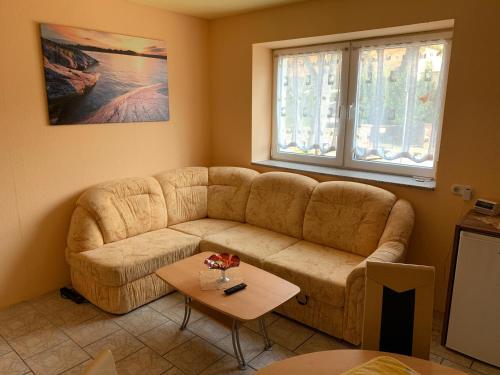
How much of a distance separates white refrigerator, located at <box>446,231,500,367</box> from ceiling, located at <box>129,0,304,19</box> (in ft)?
8.25

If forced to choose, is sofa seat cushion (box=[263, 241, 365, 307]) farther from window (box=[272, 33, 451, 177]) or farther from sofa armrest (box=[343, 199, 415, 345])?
window (box=[272, 33, 451, 177])

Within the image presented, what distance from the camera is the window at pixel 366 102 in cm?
301

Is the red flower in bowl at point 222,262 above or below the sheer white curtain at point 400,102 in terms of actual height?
below

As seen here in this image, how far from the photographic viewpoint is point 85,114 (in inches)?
125

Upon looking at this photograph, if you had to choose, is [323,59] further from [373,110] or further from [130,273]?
[130,273]

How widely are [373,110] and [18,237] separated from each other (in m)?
3.21

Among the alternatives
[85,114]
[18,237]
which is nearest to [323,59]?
[85,114]

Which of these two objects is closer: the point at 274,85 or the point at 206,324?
the point at 206,324

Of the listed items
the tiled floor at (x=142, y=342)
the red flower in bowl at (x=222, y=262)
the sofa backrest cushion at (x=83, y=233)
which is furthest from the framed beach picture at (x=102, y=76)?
the red flower in bowl at (x=222, y=262)

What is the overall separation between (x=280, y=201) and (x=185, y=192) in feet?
3.31

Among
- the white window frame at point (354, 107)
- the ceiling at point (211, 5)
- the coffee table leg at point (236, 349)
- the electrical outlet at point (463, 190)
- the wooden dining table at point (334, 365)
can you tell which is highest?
the ceiling at point (211, 5)

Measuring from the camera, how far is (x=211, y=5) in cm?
345

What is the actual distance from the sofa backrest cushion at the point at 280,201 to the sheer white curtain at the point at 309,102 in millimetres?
504

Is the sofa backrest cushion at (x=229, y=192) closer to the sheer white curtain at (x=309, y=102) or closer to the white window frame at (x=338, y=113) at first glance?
the white window frame at (x=338, y=113)
